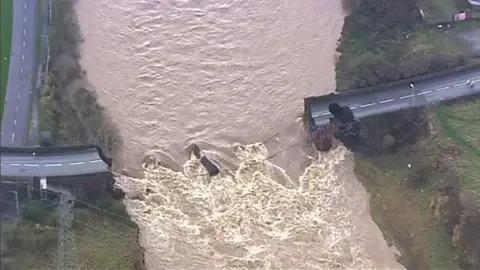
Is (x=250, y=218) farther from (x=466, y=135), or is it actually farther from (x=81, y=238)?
(x=466, y=135)

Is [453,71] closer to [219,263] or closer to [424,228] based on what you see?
[424,228]

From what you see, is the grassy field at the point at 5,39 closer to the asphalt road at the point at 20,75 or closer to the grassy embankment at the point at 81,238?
the asphalt road at the point at 20,75

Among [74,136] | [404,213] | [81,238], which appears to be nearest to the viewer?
[81,238]

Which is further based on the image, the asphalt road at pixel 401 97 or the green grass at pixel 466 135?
the asphalt road at pixel 401 97

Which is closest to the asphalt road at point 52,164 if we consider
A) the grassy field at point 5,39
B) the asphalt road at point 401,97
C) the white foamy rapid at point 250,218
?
the white foamy rapid at point 250,218

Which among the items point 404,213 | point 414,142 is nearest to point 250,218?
point 404,213

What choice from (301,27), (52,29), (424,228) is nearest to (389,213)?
(424,228)

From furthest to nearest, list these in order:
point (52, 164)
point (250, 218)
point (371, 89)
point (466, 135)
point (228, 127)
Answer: point (371, 89) → point (228, 127) → point (466, 135) → point (250, 218) → point (52, 164)

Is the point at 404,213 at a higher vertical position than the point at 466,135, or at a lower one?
lower
